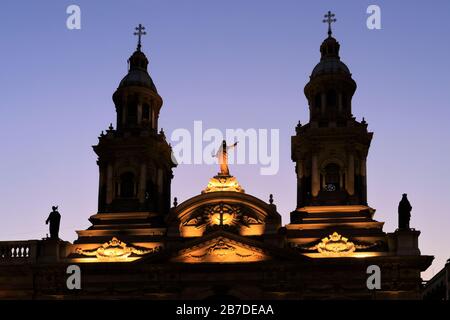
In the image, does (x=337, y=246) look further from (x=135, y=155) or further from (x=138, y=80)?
(x=138, y=80)

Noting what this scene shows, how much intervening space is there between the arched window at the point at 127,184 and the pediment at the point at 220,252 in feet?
29.7

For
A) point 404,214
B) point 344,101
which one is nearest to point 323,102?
point 344,101

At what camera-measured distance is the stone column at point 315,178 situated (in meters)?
56.0

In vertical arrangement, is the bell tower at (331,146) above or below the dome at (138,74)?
below

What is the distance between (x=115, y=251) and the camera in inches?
2080

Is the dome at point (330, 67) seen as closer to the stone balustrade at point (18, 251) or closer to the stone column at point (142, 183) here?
the stone column at point (142, 183)

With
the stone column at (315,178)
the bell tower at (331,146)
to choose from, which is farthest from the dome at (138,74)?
the stone column at (315,178)

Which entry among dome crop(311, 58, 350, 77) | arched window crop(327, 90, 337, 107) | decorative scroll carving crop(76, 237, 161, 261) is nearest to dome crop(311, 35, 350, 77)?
dome crop(311, 58, 350, 77)

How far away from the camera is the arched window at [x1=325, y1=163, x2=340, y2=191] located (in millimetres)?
56375

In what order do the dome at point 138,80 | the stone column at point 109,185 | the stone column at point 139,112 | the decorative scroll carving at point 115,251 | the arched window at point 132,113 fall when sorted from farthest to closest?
the dome at point 138,80 < the arched window at point 132,113 < the stone column at point 139,112 < the stone column at point 109,185 < the decorative scroll carving at point 115,251

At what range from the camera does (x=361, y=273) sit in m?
49.7
